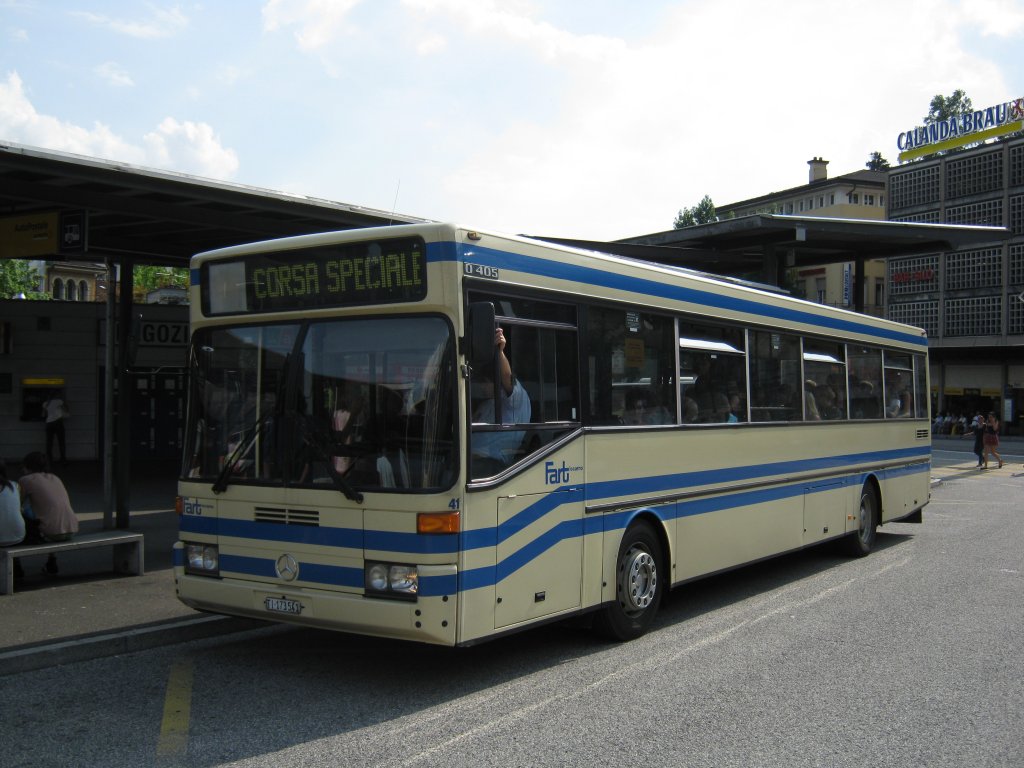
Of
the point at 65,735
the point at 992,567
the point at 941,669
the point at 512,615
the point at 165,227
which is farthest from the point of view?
the point at 165,227

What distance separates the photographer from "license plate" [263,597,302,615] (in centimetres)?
671

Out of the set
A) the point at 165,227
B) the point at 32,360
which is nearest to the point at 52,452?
the point at 32,360

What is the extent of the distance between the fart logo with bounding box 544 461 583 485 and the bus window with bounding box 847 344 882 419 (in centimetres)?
640

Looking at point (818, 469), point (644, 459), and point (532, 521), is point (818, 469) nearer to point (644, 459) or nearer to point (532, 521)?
point (644, 459)

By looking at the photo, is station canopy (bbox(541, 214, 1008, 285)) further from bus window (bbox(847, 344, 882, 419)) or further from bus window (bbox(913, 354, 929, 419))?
bus window (bbox(847, 344, 882, 419))

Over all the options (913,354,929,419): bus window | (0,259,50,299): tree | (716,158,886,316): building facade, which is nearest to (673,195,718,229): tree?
(716,158,886,316): building facade

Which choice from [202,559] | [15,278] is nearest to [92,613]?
[202,559]

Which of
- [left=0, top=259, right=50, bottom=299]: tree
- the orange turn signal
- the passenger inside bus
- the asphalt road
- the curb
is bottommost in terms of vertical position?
the asphalt road

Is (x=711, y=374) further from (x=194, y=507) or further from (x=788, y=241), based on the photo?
(x=788, y=241)

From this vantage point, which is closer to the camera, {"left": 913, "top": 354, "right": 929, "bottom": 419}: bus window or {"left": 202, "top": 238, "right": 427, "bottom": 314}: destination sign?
{"left": 202, "top": 238, "right": 427, "bottom": 314}: destination sign

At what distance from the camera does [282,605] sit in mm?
6777

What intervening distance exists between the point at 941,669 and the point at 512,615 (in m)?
3.13

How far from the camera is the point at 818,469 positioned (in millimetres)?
11648

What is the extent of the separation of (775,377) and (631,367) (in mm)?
2960
